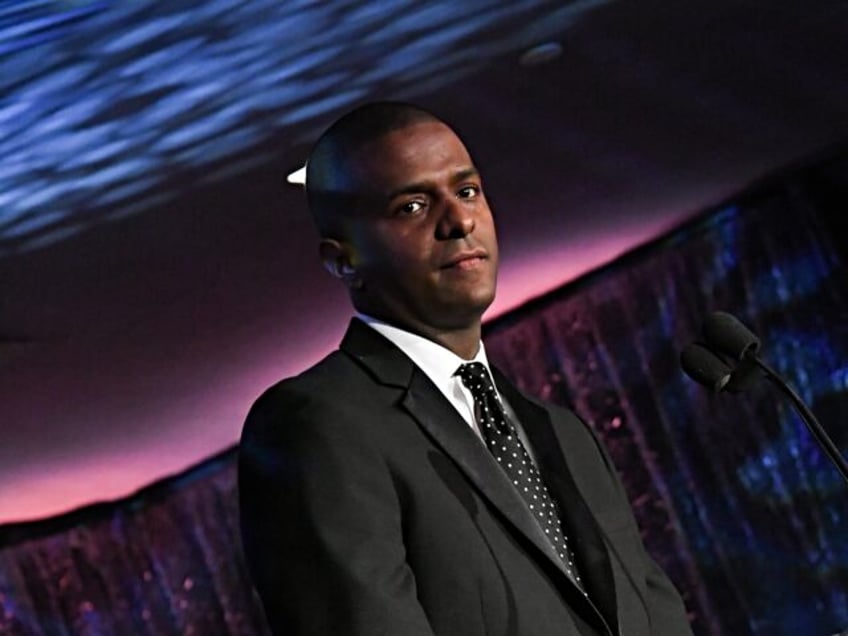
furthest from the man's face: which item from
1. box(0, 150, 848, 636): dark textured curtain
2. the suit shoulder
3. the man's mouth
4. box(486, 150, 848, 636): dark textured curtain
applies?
box(486, 150, 848, 636): dark textured curtain

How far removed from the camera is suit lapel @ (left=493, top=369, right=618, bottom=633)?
217 centimetres

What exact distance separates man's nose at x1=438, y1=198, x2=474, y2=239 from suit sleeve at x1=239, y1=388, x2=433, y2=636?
10.0 inches

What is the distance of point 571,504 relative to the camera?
2.24 meters

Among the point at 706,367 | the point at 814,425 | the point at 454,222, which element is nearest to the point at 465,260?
the point at 454,222

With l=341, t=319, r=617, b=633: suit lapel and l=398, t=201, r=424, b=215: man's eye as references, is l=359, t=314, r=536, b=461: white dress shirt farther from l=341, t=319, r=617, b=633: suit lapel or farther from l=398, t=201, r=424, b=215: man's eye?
l=398, t=201, r=424, b=215: man's eye

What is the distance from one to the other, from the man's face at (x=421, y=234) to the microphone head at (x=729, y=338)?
27 cm

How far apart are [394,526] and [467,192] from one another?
0.45 meters

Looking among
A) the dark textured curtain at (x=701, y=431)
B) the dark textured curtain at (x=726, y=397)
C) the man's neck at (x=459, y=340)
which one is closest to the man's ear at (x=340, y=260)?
the man's neck at (x=459, y=340)

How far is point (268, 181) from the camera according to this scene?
4.39 m

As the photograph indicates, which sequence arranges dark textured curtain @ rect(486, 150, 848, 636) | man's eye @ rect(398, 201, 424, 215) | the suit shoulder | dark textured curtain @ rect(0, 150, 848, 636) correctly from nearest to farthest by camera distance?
the suit shoulder → man's eye @ rect(398, 201, 424, 215) → dark textured curtain @ rect(0, 150, 848, 636) → dark textured curtain @ rect(486, 150, 848, 636)

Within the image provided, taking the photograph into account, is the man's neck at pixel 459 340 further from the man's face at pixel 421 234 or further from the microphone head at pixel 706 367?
the microphone head at pixel 706 367

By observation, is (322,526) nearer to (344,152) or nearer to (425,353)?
(425,353)

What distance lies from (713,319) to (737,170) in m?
3.12

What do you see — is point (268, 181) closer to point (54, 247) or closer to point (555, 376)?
point (54, 247)
